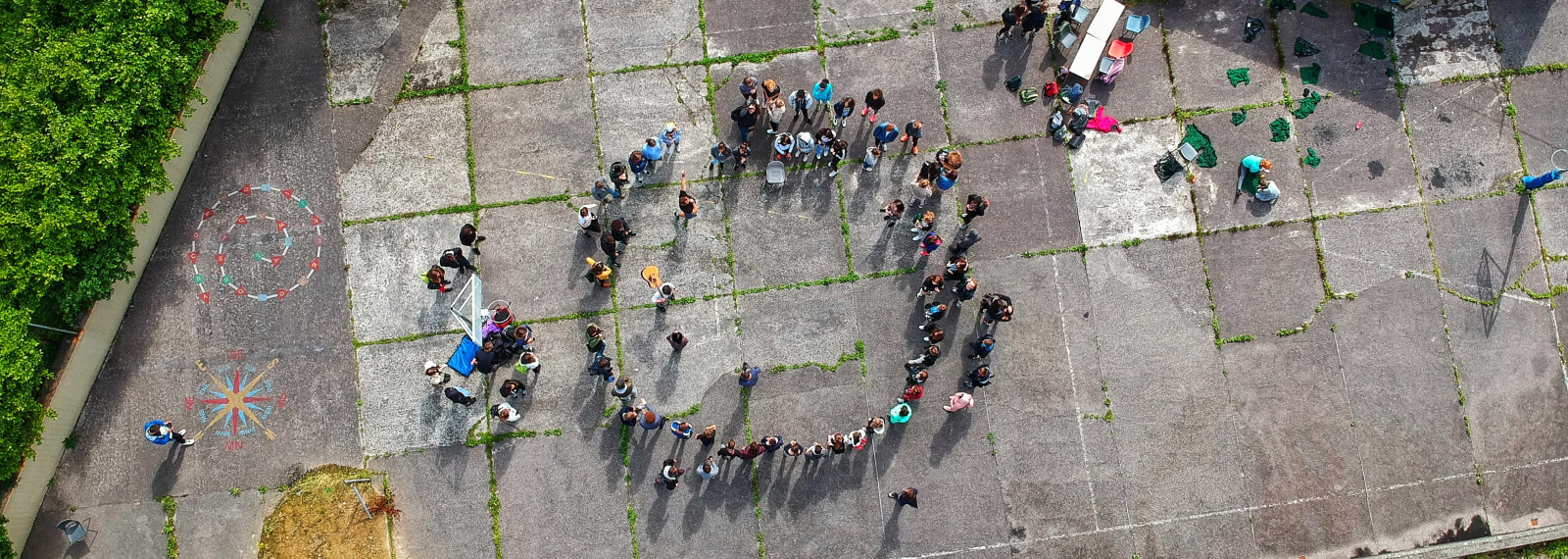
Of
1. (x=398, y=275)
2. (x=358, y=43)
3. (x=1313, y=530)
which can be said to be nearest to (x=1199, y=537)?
(x=1313, y=530)

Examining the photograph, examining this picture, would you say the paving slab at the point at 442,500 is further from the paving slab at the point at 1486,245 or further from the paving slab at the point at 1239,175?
the paving slab at the point at 1486,245

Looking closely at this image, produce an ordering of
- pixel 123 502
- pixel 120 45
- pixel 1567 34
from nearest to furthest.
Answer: pixel 120 45
pixel 123 502
pixel 1567 34

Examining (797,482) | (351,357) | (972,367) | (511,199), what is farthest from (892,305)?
(351,357)

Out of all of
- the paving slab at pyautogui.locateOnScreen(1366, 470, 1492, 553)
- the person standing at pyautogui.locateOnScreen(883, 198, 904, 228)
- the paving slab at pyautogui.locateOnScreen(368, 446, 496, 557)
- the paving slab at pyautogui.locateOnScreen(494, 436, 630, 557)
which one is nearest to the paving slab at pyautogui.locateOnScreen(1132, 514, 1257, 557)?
the paving slab at pyautogui.locateOnScreen(1366, 470, 1492, 553)

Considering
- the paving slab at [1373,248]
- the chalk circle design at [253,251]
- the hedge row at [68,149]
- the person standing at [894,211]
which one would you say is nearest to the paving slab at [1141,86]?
the paving slab at [1373,248]

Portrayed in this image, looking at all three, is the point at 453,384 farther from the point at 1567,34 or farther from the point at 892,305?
the point at 1567,34
